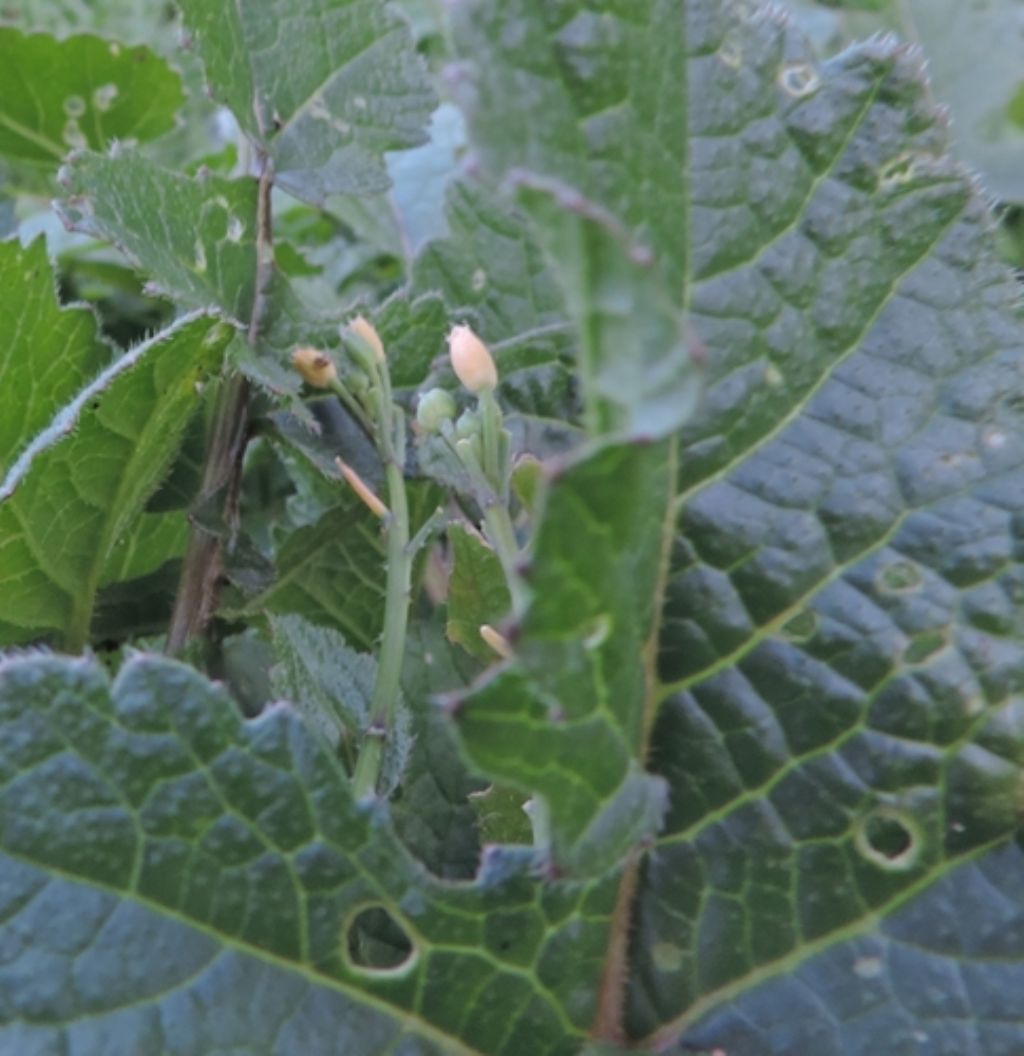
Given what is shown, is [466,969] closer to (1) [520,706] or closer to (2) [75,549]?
(1) [520,706]

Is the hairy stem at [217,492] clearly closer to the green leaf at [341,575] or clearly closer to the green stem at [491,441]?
the green leaf at [341,575]

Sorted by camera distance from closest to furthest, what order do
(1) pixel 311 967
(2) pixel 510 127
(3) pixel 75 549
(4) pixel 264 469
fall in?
1. (2) pixel 510 127
2. (1) pixel 311 967
3. (3) pixel 75 549
4. (4) pixel 264 469

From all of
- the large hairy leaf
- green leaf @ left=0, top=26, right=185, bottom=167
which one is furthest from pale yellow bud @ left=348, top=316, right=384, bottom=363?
green leaf @ left=0, top=26, right=185, bottom=167

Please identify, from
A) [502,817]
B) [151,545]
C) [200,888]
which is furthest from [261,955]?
[151,545]

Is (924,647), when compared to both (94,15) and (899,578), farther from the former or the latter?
(94,15)

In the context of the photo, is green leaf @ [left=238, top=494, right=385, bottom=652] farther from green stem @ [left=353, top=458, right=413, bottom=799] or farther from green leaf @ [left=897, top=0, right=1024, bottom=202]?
green leaf @ [left=897, top=0, right=1024, bottom=202]

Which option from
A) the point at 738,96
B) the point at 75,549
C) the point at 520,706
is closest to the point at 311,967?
the point at 520,706
